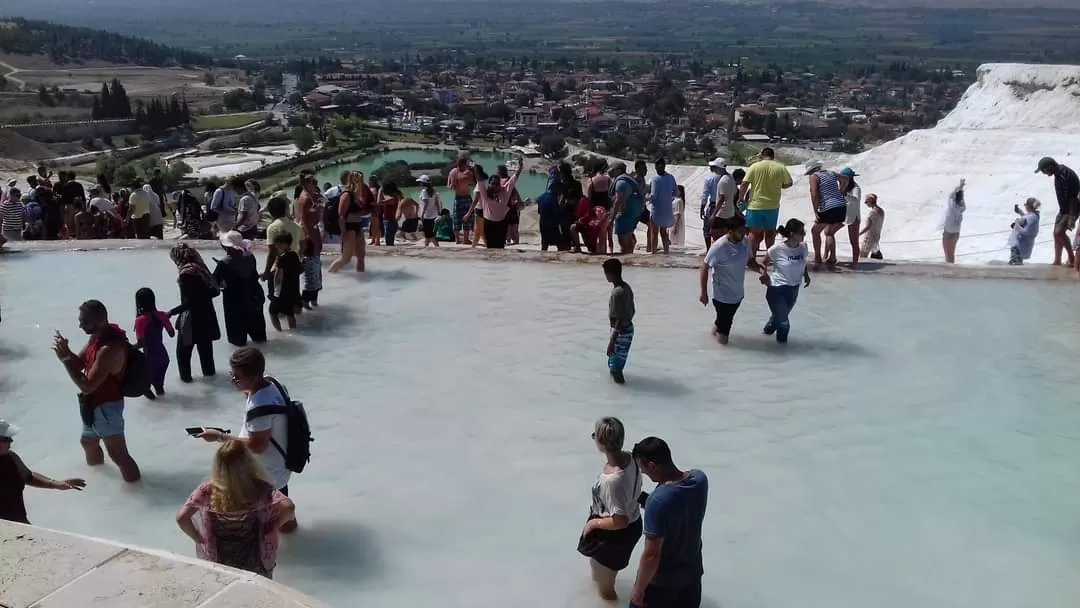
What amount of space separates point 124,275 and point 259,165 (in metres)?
70.7

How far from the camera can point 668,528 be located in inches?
164

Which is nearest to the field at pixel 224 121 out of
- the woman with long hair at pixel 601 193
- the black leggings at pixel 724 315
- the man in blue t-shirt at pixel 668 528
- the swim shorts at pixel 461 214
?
the swim shorts at pixel 461 214

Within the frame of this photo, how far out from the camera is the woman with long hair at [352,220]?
9953 millimetres

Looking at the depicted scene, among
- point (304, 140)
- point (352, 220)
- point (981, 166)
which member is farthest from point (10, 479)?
point (304, 140)

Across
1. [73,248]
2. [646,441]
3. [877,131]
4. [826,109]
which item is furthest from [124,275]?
[826,109]

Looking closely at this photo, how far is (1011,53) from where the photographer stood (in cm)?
17212

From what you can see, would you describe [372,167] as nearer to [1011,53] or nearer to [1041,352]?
[1041,352]

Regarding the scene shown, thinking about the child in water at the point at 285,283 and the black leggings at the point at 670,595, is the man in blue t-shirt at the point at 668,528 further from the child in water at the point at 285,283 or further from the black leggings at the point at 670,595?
the child in water at the point at 285,283

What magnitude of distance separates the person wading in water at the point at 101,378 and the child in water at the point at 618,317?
3.09 metres

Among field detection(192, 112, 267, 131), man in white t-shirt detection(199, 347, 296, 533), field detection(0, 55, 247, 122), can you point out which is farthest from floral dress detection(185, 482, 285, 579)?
field detection(192, 112, 267, 131)

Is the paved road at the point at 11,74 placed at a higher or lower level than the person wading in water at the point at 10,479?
lower

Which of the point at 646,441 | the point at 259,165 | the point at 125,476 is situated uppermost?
the point at 646,441

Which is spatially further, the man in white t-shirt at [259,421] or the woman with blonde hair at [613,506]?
the man in white t-shirt at [259,421]

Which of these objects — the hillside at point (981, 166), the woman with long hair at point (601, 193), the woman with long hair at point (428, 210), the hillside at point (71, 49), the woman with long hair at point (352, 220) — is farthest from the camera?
the hillside at point (71, 49)
